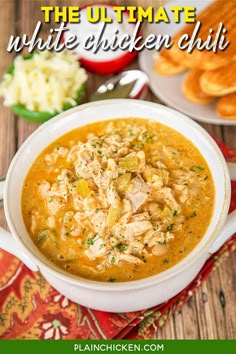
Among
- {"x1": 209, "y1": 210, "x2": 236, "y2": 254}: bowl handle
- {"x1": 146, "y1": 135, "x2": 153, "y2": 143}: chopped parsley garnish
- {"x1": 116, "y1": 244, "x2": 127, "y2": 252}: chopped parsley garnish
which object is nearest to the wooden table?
{"x1": 209, "y1": 210, "x2": 236, "y2": 254}: bowl handle

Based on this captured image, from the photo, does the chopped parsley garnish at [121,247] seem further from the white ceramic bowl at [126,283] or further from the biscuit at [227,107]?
the biscuit at [227,107]

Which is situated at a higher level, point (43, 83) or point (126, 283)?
point (43, 83)

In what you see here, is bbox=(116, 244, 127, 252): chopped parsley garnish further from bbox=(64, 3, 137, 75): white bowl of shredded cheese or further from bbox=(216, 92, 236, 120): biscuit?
bbox=(64, 3, 137, 75): white bowl of shredded cheese

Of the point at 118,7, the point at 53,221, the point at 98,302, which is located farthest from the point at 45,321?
the point at 118,7

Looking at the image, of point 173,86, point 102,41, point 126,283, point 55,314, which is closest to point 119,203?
point 126,283

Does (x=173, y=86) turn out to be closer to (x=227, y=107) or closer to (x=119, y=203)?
(x=227, y=107)

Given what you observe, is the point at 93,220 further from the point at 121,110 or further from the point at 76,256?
the point at 121,110

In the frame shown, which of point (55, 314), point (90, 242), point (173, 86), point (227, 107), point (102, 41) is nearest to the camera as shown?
point (90, 242)

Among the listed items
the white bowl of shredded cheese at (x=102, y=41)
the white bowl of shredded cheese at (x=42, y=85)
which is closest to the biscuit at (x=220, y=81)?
the white bowl of shredded cheese at (x=102, y=41)

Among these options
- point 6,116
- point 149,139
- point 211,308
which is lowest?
point 211,308
